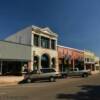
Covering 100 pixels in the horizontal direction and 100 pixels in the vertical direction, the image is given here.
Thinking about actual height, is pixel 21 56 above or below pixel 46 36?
below

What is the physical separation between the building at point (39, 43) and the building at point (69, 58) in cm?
263

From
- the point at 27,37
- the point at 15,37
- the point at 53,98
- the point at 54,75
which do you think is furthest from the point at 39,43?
the point at 53,98

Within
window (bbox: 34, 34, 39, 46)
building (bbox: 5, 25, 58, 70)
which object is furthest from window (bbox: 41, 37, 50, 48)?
window (bbox: 34, 34, 39, 46)

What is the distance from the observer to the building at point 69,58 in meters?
49.2

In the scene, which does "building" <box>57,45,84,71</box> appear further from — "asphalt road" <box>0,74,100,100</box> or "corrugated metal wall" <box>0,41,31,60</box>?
"asphalt road" <box>0,74,100,100</box>

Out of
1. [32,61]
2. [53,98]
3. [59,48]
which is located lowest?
[53,98]

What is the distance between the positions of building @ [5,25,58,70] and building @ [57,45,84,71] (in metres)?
2.63

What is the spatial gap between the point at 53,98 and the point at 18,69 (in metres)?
24.9

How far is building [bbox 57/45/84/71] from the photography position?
161 ft

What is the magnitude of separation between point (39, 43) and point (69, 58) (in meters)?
12.6

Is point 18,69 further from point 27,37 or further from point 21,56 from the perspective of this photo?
point 27,37

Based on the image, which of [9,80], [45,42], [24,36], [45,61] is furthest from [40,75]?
[45,42]

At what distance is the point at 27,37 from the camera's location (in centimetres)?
4109

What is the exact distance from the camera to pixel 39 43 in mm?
42312
